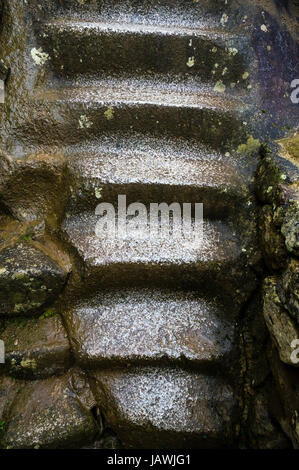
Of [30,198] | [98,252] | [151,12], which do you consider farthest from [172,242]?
[151,12]

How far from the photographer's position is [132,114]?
1679 millimetres

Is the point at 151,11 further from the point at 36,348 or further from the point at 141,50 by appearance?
the point at 36,348

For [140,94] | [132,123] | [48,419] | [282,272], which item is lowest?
[48,419]

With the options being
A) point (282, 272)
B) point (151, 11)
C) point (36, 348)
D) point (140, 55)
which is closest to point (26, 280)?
point (36, 348)

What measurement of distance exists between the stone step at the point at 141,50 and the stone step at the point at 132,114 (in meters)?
0.09

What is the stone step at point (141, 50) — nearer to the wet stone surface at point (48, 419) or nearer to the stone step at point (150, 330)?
the stone step at point (150, 330)

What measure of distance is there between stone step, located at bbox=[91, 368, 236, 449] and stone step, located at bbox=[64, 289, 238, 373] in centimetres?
6

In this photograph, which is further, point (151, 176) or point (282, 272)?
point (151, 176)

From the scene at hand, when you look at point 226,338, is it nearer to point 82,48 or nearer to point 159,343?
point 159,343

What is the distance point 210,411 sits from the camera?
139 centimetres

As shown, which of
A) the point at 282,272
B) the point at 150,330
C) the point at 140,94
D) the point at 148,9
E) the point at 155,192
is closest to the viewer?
the point at 282,272

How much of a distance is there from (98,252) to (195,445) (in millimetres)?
899

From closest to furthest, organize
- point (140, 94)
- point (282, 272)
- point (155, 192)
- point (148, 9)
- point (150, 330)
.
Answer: point (282, 272)
point (150, 330)
point (155, 192)
point (140, 94)
point (148, 9)

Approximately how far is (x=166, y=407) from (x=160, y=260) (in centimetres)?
61
